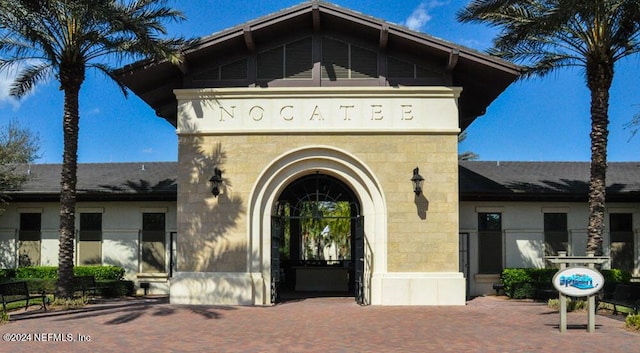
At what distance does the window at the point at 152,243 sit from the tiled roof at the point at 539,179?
9.89 m

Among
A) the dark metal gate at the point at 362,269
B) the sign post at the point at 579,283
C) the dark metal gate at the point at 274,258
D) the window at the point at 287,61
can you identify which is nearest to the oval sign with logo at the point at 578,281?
the sign post at the point at 579,283

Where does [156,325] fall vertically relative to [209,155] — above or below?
below

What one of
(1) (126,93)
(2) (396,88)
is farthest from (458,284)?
(1) (126,93)

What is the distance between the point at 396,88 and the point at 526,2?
4046 millimetres

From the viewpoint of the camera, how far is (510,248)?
2002cm

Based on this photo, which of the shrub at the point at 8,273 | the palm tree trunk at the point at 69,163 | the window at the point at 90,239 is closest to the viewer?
the palm tree trunk at the point at 69,163

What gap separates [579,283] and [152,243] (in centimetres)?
1369

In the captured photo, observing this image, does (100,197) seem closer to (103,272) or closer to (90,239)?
(90,239)

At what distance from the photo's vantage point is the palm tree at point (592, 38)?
15000 mm

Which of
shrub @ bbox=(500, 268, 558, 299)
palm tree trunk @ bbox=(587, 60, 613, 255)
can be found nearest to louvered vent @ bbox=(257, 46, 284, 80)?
palm tree trunk @ bbox=(587, 60, 613, 255)

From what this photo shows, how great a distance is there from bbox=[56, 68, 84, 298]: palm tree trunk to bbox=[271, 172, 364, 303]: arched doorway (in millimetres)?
5275

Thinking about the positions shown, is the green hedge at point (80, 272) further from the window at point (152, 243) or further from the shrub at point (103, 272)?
the window at point (152, 243)

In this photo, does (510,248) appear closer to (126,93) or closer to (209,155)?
(209,155)

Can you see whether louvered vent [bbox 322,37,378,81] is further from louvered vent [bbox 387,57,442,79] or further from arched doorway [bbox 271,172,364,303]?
arched doorway [bbox 271,172,364,303]
